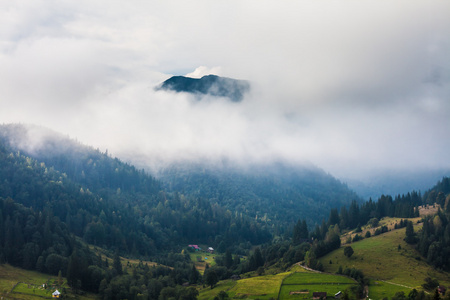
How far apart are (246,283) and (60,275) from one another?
234 feet

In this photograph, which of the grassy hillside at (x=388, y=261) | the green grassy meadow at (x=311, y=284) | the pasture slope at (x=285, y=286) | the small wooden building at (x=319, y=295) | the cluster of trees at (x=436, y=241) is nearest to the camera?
the small wooden building at (x=319, y=295)

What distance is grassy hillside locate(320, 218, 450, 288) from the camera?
149m

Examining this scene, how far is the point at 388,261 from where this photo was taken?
536 ft

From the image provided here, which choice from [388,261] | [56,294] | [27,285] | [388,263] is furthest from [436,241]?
[27,285]

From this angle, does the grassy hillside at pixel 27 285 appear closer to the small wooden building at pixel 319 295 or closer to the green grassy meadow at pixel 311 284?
the green grassy meadow at pixel 311 284

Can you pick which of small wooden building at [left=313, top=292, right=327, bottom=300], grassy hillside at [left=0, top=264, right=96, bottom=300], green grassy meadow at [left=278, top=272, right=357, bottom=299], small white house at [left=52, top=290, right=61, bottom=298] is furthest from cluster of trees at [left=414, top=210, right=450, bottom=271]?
small white house at [left=52, top=290, right=61, bottom=298]

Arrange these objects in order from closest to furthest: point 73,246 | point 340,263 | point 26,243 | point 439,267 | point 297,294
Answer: point 297,294 → point 439,267 → point 340,263 → point 26,243 → point 73,246

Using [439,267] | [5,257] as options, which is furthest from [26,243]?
[439,267]

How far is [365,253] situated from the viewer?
174000 mm

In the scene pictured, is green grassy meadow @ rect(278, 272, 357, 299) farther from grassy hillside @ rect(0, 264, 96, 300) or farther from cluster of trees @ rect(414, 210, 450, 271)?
grassy hillside @ rect(0, 264, 96, 300)

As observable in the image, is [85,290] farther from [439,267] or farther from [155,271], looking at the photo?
[439,267]

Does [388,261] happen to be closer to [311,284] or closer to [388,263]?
[388,263]

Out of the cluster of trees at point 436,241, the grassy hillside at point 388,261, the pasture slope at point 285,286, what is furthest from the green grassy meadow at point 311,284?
the cluster of trees at point 436,241

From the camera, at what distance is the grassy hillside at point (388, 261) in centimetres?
14889
